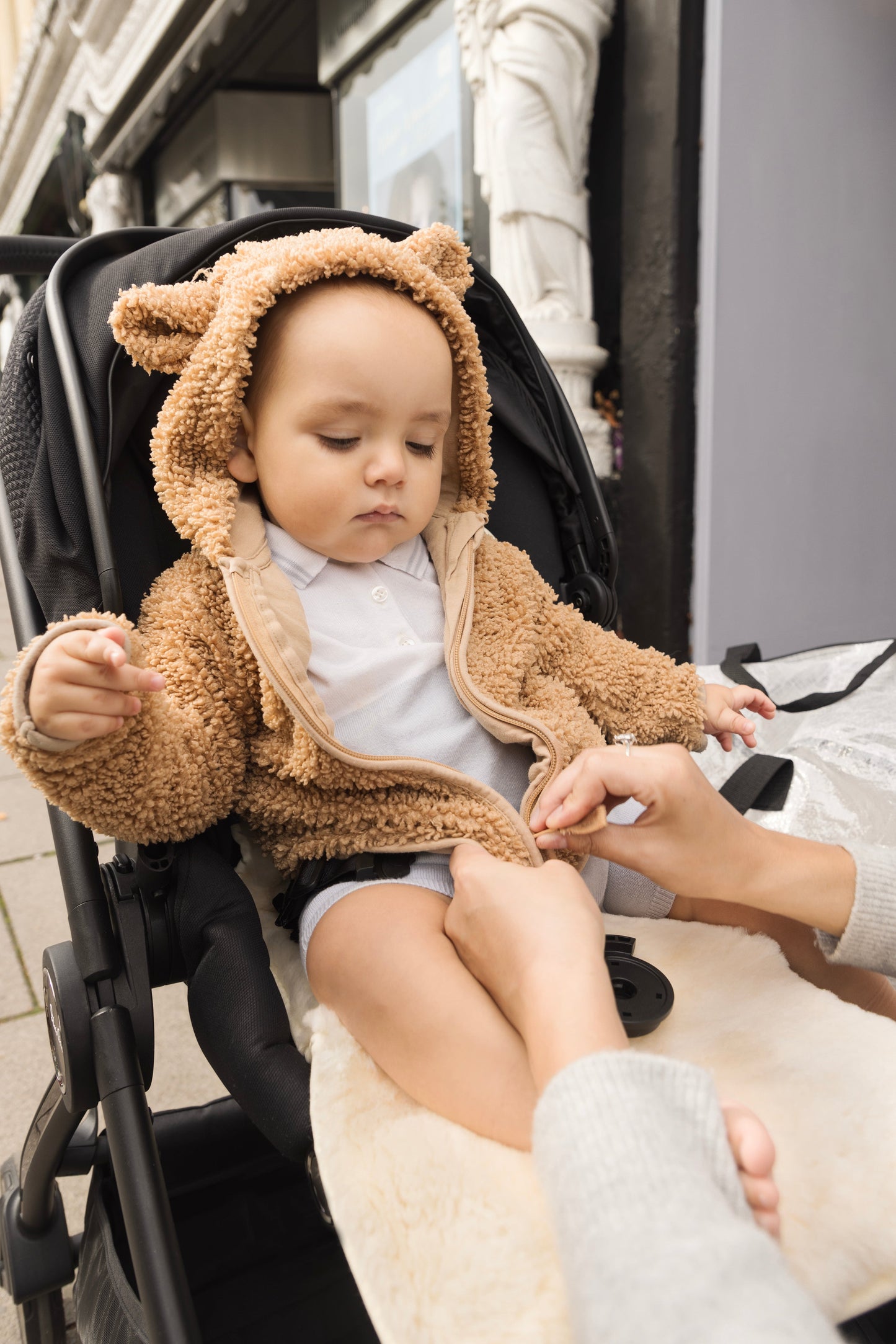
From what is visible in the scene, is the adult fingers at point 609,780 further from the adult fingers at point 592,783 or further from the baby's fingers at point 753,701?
the baby's fingers at point 753,701

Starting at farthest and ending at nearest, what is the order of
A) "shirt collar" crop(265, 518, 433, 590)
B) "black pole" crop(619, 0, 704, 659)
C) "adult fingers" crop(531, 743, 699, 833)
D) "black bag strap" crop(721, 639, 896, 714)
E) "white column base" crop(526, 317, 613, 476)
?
"white column base" crop(526, 317, 613, 476) → "black pole" crop(619, 0, 704, 659) → "black bag strap" crop(721, 639, 896, 714) → "shirt collar" crop(265, 518, 433, 590) → "adult fingers" crop(531, 743, 699, 833)

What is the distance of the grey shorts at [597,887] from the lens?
85cm

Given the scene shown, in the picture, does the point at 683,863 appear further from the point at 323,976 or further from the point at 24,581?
the point at 24,581

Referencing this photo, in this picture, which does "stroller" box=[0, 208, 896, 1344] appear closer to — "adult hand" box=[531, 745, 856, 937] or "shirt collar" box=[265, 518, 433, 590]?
"shirt collar" box=[265, 518, 433, 590]

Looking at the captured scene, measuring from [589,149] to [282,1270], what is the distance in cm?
266

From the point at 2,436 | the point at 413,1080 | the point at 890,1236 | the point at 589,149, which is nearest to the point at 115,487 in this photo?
the point at 2,436

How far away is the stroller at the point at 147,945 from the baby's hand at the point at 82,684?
0.55ft

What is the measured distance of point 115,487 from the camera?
95cm

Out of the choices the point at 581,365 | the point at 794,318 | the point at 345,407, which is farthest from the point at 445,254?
the point at 794,318

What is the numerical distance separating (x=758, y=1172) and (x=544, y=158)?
242 centimetres

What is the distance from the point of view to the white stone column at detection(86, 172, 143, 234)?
520 centimetres

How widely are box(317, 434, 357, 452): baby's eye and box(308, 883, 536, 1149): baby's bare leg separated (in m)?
0.42

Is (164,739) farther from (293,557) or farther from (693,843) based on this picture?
(693,843)

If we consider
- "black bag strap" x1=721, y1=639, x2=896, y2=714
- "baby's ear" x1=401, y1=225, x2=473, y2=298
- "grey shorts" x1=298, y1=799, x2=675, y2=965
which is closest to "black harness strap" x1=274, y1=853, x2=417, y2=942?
"grey shorts" x1=298, y1=799, x2=675, y2=965
